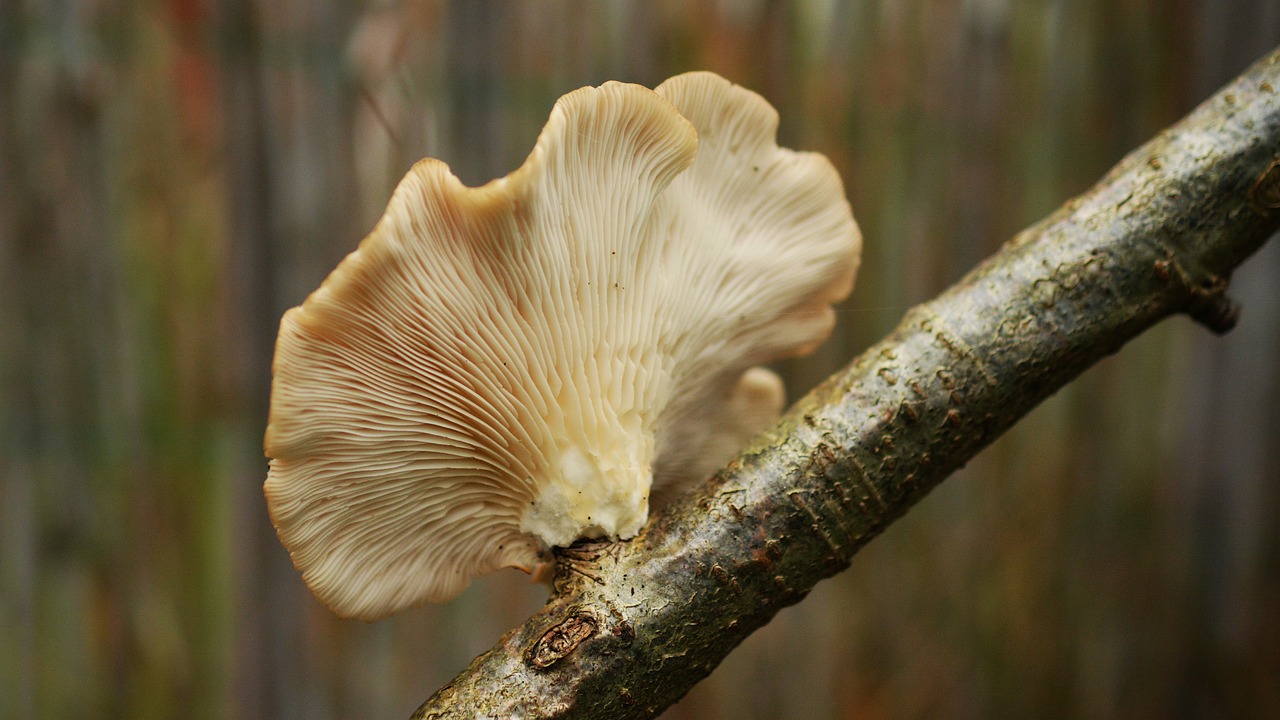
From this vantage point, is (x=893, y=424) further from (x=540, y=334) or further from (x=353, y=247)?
(x=353, y=247)

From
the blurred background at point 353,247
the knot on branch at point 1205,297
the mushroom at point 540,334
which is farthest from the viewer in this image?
the blurred background at point 353,247

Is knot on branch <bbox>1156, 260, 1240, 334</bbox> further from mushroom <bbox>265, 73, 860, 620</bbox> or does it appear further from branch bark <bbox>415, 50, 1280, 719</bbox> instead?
mushroom <bbox>265, 73, 860, 620</bbox>

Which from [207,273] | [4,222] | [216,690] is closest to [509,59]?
[207,273]

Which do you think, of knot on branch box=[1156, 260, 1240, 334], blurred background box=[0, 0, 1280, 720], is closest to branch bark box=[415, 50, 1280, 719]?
knot on branch box=[1156, 260, 1240, 334]

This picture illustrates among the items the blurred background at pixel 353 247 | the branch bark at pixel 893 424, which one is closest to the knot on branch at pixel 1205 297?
the branch bark at pixel 893 424

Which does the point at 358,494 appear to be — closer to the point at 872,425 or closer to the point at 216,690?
the point at 872,425

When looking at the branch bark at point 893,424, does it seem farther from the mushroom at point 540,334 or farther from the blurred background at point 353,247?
the blurred background at point 353,247

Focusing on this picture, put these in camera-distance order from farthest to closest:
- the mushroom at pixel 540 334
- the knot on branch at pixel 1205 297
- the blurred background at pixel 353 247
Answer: the blurred background at pixel 353 247 → the knot on branch at pixel 1205 297 → the mushroom at pixel 540 334
